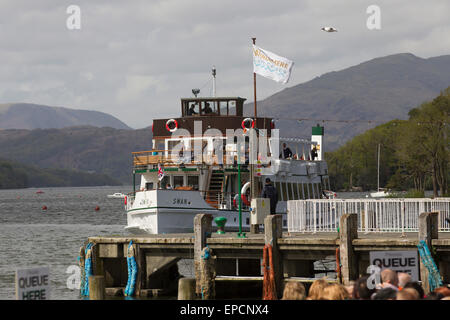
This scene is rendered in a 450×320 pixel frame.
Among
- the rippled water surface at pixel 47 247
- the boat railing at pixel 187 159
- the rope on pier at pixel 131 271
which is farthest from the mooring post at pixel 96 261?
the boat railing at pixel 187 159

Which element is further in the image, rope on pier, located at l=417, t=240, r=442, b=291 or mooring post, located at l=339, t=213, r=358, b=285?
mooring post, located at l=339, t=213, r=358, b=285

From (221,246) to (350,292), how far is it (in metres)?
10.0

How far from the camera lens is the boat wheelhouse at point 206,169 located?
125 ft

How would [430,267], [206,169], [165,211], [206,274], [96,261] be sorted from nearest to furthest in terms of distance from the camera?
[430,267]
[206,274]
[96,261]
[165,211]
[206,169]

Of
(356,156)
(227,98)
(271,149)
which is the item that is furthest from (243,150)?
(356,156)

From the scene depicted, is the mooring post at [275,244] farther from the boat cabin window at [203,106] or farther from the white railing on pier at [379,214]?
the boat cabin window at [203,106]

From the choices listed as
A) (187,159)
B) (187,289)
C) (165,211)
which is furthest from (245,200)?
(187,289)

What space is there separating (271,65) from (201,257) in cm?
1294

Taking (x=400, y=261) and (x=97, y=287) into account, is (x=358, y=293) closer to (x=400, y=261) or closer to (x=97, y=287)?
(x=400, y=261)

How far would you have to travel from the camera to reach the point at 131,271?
995 inches

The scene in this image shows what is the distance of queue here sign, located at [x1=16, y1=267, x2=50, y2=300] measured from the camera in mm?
14344

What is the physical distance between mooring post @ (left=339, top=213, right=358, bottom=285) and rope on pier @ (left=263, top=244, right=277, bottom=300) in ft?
6.50

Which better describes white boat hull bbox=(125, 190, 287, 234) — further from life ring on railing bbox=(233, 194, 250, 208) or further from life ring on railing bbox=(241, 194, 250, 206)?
life ring on railing bbox=(241, 194, 250, 206)

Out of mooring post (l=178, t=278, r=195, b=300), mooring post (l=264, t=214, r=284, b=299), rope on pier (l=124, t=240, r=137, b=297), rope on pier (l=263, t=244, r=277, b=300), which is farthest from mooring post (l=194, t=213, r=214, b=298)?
mooring post (l=178, t=278, r=195, b=300)
